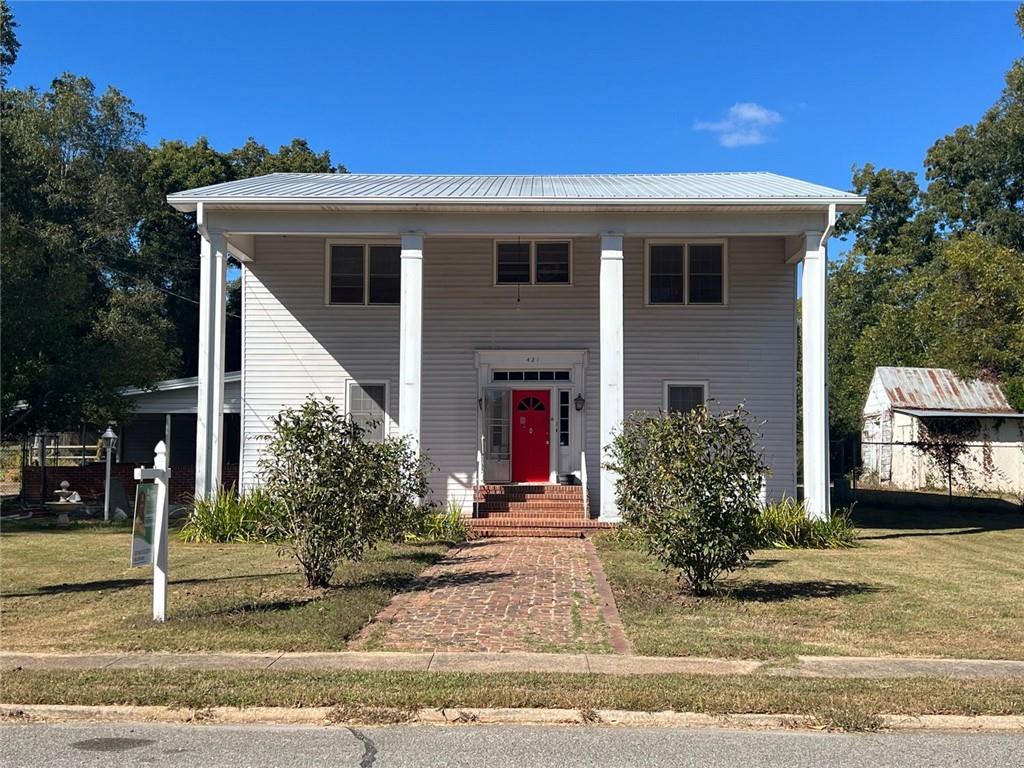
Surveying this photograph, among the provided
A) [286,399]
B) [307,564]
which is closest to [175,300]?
[286,399]

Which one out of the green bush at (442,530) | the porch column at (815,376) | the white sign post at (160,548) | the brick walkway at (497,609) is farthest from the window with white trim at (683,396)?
the white sign post at (160,548)

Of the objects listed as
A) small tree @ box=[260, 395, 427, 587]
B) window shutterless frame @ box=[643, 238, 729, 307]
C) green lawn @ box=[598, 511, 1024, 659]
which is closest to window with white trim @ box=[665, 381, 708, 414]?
window shutterless frame @ box=[643, 238, 729, 307]

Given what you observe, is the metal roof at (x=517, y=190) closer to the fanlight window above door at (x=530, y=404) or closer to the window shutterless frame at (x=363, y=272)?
the window shutterless frame at (x=363, y=272)

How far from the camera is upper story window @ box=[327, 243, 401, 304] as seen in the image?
1975 cm

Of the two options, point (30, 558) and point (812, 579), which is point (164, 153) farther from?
point (812, 579)

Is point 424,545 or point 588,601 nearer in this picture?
point 588,601

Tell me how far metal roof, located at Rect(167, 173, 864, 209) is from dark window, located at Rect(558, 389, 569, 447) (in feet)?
13.7

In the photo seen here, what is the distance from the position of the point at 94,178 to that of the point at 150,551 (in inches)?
1402

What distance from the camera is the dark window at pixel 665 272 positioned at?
1947 centimetres

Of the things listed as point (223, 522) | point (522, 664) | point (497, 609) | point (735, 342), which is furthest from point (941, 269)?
point (522, 664)

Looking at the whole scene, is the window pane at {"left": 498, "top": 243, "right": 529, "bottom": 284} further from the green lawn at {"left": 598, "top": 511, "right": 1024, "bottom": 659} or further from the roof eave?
the green lawn at {"left": 598, "top": 511, "right": 1024, "bottom": 659}

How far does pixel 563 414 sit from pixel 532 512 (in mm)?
2365

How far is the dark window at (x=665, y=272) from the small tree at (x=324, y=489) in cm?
1013

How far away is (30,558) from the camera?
1413cm
